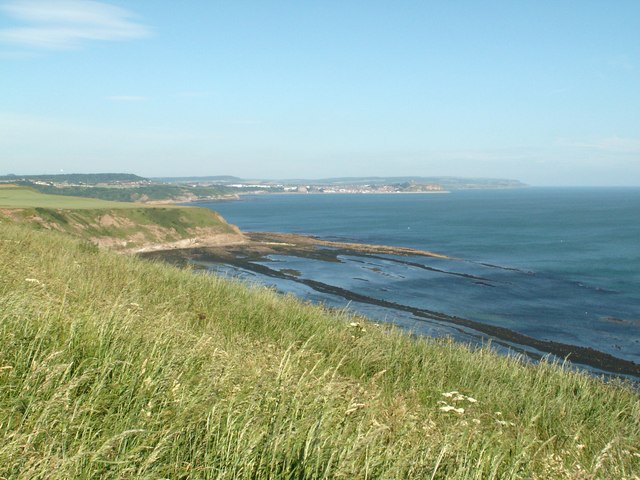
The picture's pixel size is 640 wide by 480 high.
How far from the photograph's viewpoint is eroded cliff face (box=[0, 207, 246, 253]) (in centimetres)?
5762

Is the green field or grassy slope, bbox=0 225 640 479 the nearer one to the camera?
grassy slope, bbox=0 225 640 479

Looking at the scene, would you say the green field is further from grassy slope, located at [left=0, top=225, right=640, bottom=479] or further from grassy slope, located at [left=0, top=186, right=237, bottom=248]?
grassy slope, located at [left=0, top=225, right=640, bottom=479]

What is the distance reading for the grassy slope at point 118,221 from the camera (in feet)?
189

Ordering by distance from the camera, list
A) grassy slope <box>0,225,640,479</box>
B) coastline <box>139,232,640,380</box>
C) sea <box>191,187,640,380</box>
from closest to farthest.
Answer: grassy slope <box>0,225,640,479</box> → coastline <box>139,232,640,380</box> → sea <box>191,187,640,380</box>

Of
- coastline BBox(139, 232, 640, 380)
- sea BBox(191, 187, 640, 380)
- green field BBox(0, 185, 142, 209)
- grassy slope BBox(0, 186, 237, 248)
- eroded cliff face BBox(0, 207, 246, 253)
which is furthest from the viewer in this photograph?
green field BBox(0, 185, 142, 209)

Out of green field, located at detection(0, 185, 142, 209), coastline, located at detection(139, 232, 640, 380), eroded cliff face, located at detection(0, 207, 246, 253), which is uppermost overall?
green field, located at detection(0, 185, 142, 209)

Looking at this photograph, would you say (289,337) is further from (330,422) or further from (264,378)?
(330,422)

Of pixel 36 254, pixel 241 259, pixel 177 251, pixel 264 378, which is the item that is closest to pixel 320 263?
pixel 241 259

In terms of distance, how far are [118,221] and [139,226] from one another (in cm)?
246

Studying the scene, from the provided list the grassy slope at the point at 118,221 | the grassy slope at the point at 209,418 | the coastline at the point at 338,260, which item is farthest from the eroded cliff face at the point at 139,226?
the grassy slope at the point at 209,418

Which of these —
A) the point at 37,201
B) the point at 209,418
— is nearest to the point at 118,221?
the point at 37,201

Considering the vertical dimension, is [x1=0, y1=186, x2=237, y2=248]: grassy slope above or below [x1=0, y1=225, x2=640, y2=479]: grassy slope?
below

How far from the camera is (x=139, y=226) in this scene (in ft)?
216

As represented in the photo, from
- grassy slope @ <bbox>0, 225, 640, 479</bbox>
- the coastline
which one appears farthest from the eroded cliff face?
grassy slope @ <bbox>0, 225, 640, 479</bbox>
